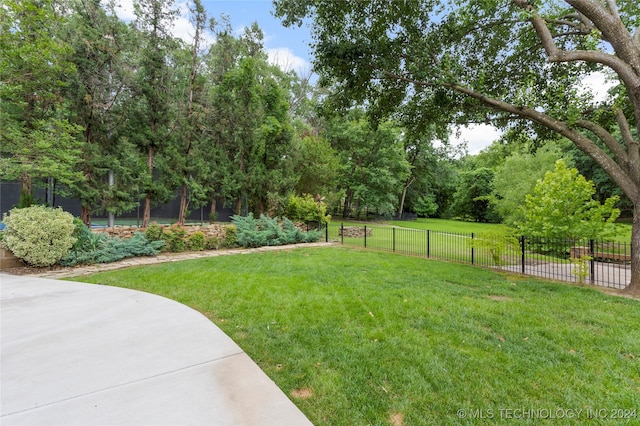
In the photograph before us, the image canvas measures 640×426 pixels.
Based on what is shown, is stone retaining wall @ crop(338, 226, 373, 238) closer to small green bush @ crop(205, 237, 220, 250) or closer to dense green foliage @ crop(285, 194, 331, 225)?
dense green foliage @ crop(285, 194, 331, 225)

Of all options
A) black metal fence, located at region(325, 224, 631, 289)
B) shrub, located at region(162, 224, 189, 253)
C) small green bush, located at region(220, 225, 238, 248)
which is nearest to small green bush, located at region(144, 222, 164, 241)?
shrub, located at region(162, 224, 189, 253)

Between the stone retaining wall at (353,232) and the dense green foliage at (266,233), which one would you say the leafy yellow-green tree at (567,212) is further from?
the stone retaining wall at (353,232)

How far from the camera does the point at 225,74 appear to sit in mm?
12641

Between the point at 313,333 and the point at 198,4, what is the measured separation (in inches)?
521

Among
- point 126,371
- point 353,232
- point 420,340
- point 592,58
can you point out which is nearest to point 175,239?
point 126,371

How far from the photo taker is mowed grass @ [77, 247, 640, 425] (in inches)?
87.1

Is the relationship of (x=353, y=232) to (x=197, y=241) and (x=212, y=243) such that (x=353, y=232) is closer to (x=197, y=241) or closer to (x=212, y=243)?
(x=212, y=243)

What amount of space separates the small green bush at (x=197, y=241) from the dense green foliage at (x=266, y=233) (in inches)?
46.2

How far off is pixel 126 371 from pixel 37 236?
581cm

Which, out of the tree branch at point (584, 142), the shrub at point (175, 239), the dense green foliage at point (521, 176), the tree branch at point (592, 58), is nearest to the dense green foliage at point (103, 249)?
the shrub at point (175, 239)

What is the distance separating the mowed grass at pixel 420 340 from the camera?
221 cm

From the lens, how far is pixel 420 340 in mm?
3188

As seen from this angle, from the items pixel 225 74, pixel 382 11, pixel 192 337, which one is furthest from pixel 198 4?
pixel 192 337

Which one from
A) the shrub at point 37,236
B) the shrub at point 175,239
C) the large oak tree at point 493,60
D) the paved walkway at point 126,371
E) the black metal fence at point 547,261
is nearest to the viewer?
the paved walkway at point 126,371
